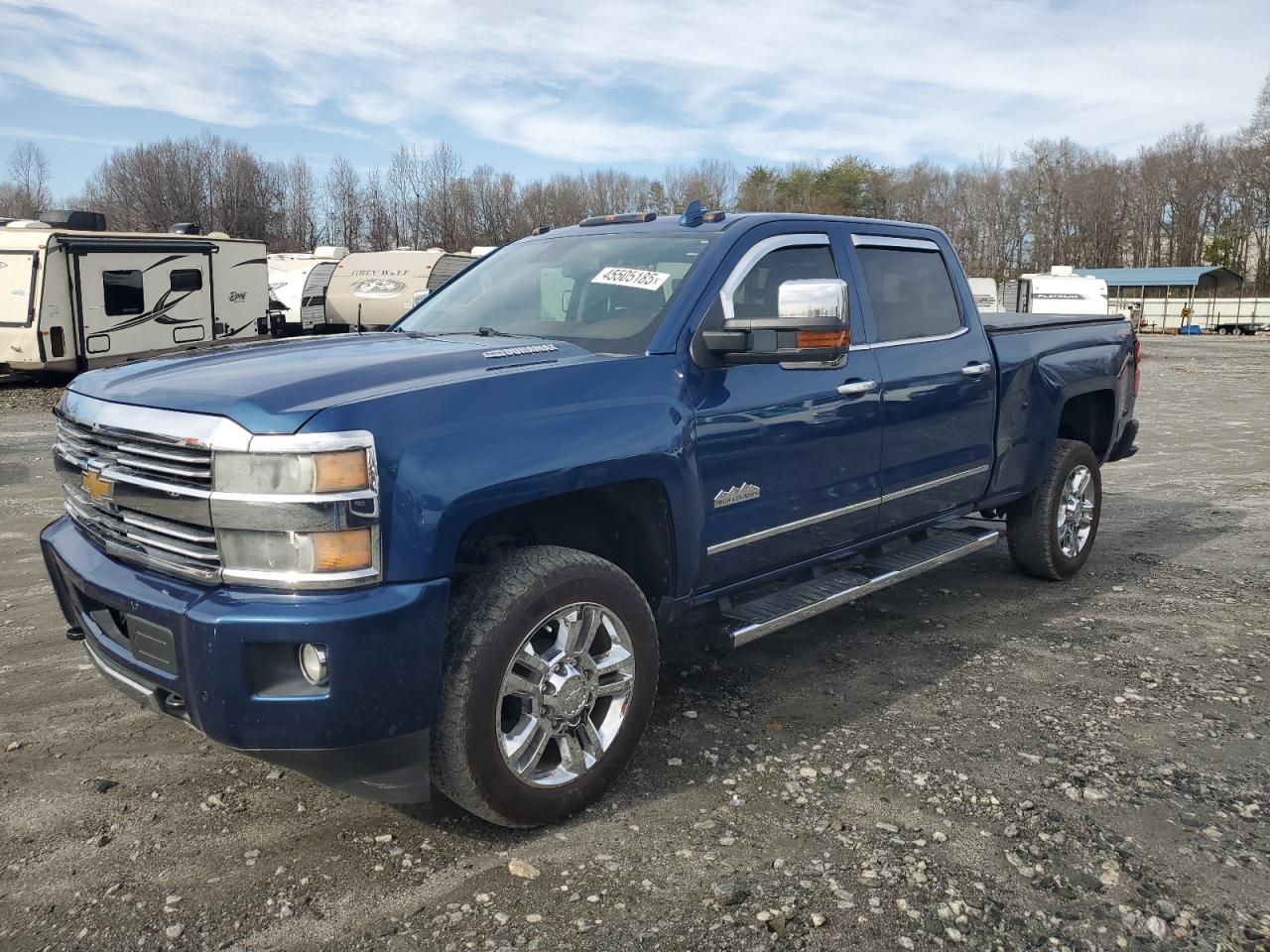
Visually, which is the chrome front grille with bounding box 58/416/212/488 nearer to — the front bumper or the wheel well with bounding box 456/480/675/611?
the front bumper

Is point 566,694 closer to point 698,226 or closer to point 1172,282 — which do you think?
point 698,226

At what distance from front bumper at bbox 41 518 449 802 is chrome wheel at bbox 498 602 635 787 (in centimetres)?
32

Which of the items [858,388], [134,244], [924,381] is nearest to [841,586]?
[858,388]

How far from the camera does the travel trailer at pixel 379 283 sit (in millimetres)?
23025

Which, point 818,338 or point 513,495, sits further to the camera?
point 818,338

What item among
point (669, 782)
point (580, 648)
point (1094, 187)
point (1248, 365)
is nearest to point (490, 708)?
point (580, 648)

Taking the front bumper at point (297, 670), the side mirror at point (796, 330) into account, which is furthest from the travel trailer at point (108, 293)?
the front bumper at point (297, 670)

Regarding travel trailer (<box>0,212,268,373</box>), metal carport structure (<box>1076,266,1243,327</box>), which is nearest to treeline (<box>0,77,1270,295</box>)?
metal carport structure (<box>1076,266,1243,327</box>)

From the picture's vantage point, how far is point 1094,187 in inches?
3056

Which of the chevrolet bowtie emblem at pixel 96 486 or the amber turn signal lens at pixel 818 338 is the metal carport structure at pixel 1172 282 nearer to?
the amber turn signal lens at pixel 818 338

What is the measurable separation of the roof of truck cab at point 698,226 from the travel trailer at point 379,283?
1859 centimetres

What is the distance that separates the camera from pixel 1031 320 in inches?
231

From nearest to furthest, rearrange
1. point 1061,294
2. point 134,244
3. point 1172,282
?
point 134,244, point 1061,294, point 1172,282

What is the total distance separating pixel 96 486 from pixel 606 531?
1613mm
